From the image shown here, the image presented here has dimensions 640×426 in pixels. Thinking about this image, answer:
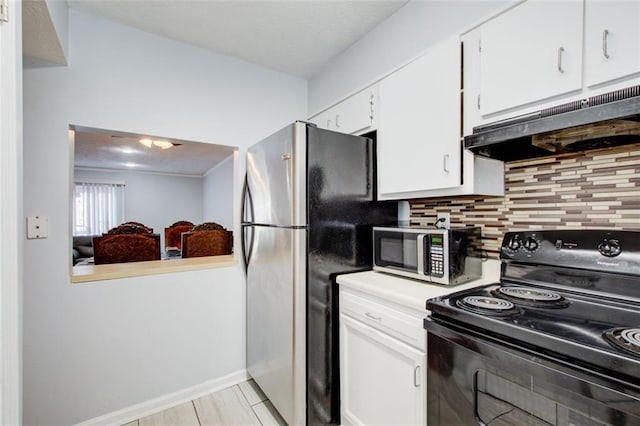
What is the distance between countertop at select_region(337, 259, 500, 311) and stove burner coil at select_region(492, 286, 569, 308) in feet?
0.64

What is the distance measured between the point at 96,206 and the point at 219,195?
9.40 feet

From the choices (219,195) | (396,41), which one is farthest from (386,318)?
(219,195)

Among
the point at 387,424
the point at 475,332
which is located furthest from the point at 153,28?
the point at 387,424

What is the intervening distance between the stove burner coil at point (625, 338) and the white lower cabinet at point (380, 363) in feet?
1.82

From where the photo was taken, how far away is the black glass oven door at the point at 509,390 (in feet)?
A: 2.23

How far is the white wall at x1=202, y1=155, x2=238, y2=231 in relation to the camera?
20.1ft

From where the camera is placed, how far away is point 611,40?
0.95 meters

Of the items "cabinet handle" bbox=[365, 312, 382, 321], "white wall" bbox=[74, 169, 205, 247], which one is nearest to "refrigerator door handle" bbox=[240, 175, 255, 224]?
"cabinet handle" bbox=[365, 312, 382, 321]

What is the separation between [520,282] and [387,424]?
2.85 ft

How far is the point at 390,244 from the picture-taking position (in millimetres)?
1646

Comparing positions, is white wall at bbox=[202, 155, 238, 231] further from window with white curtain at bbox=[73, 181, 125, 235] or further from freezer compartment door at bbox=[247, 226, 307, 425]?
freezer compartment door at bbox=[247, 226, 307, 425]

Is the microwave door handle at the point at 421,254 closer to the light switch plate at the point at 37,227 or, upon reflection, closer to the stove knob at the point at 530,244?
the stove knob at the point at 530,244

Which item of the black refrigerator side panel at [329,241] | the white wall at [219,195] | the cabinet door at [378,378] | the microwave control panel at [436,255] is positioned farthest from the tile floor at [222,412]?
the white wall at [219,195]

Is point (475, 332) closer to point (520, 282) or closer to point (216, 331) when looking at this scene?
point (520, 282)
